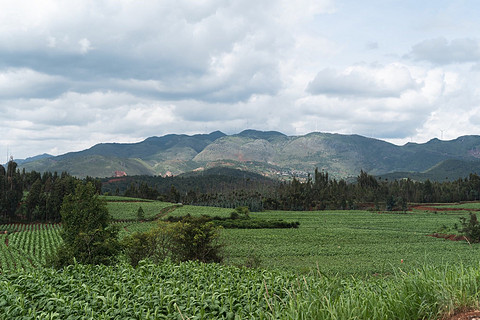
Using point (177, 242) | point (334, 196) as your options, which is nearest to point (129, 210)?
point (334, 196)

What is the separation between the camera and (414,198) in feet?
541

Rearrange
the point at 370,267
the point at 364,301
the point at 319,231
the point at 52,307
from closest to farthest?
the point at 364,301
the point at 52,307
the point at 370,267
the point at 319,231

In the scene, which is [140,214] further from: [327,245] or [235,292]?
[235,292]

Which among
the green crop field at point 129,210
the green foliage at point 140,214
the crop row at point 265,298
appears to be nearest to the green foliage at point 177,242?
the crop row at point 265,298

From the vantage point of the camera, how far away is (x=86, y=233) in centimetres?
3006

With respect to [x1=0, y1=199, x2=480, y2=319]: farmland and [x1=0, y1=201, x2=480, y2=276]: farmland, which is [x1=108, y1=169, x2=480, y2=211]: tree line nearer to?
[x1=0, y1=201, x2=480, y2=276]: farmland

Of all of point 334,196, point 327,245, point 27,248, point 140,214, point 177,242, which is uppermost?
point 177,242

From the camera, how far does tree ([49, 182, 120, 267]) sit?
29172 millimetres

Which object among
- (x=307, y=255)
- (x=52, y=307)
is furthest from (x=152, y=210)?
(x=52, y=307)

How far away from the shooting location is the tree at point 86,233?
2917 cm

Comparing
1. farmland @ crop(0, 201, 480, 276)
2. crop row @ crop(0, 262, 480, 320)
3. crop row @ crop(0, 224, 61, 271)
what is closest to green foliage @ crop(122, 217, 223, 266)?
farmland @ crop(0, 201, 480, 276)

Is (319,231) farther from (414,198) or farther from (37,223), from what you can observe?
(414,198)

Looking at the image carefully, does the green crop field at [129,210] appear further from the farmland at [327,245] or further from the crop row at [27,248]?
the crop row at [27,248]

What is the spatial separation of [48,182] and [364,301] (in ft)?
547
